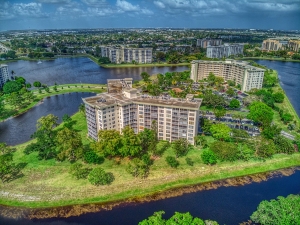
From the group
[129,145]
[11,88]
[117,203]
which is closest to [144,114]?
[129,145]

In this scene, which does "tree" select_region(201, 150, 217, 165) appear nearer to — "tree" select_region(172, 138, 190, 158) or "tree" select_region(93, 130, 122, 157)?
"tree" select_region(172, 138, 190, 158)

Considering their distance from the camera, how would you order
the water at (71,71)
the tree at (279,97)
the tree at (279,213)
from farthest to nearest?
the water at (71,71) < the tree at (279,97) < the tree at (279,213)

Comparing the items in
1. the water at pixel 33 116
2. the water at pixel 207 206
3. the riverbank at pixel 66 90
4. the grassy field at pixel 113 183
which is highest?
the riverbank at pixel 66 90

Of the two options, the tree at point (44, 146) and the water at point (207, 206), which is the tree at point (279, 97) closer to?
the water at point (207, 206)

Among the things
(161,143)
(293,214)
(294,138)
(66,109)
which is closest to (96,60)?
(66,109)

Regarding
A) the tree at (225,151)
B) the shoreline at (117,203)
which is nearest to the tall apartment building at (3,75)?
the shoreline at (117,203)

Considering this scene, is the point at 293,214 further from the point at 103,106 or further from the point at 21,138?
A: the point at 21,138

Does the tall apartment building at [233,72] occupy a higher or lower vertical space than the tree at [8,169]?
higher

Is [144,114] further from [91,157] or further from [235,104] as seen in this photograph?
[235,104]
